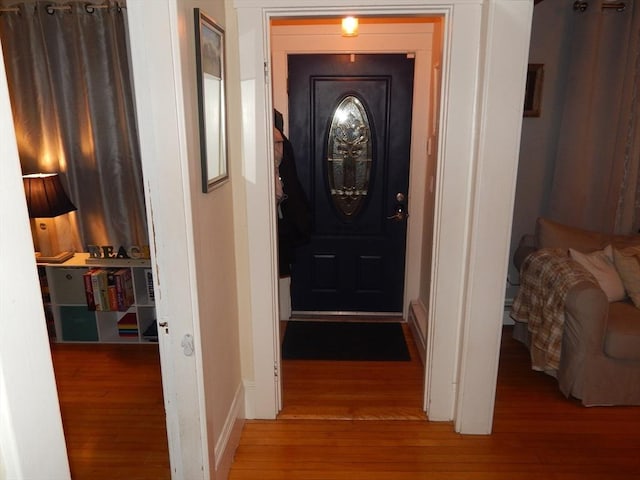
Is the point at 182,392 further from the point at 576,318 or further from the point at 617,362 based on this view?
the point at 617,362

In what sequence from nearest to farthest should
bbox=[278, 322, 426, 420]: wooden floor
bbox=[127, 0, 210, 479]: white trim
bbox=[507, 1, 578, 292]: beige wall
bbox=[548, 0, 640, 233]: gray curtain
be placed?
bbox=[127, 0, 210, 479]: white trim, bbox=[278, 322, 426, 420]: wooden floor, bbox=[548, 0, 640, 233]: gray curtain, bbox=[507, 1, 578, 292]: beige wall

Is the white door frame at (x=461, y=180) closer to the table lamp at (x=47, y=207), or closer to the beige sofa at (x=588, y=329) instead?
the beige sofa at (x=588, y=329)

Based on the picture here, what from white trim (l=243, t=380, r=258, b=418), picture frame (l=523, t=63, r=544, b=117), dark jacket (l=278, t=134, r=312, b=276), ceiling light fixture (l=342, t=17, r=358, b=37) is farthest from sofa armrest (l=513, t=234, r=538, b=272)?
white trim (l=243, t=380, r=258, b=418)

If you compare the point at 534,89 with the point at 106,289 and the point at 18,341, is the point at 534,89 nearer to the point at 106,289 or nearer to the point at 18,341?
the point at 106,289

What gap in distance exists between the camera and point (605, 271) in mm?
2742

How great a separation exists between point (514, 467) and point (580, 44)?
2.82 m

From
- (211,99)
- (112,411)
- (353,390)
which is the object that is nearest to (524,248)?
(353,390)

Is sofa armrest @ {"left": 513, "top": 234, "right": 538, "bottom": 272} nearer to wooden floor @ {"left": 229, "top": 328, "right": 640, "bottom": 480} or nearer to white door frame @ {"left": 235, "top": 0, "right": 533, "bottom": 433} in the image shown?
wooden floor @ {"left": 229, "top": 328, "right": 640, "bottom": 480}

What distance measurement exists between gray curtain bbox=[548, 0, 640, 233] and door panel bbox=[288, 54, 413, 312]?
114 cm

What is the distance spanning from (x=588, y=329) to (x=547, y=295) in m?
0.34

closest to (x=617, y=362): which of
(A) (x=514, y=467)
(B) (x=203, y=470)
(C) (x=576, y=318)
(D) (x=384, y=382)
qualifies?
(C) (x=576, y=318)

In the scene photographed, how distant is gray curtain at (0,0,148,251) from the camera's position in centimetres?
299

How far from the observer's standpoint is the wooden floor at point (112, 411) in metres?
2.21

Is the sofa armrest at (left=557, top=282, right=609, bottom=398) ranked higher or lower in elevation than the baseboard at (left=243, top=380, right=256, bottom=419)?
higher
